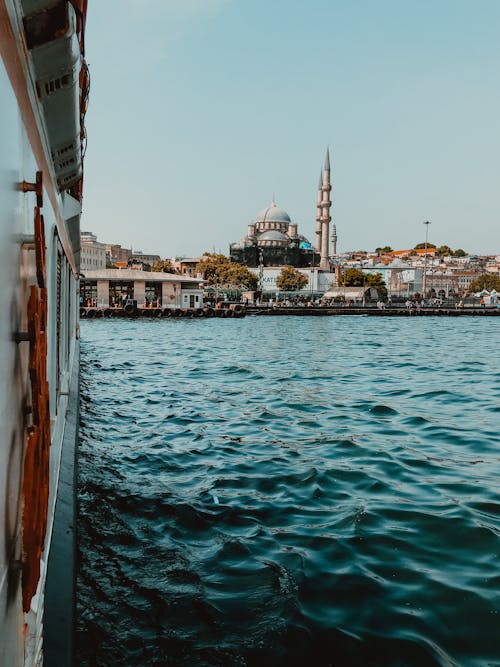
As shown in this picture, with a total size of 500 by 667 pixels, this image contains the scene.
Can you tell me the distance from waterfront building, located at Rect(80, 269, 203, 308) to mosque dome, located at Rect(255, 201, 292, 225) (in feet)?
204

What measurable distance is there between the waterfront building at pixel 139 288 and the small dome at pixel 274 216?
62.2 m

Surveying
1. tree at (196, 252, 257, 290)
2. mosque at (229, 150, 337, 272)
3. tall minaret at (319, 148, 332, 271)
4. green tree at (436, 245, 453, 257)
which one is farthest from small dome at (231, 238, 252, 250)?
green tree at (436, 245, 453, 257)

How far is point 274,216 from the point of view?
125500mm

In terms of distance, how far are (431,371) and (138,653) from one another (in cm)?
1394

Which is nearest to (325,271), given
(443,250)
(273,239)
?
(273,239)

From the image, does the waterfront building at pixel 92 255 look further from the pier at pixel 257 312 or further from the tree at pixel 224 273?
the pier at pixel 257 312

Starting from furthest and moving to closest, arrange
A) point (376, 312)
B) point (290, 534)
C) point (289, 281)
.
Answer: point (289, 281)
point (376, 312)
point (290, 534)

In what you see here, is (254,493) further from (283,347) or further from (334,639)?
(283,347)

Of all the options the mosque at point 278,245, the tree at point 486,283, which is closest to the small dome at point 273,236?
the mosque at point 278,245

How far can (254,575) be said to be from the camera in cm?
406

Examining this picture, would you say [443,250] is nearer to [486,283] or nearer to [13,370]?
[486,283]

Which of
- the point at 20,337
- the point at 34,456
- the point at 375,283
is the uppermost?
A: the point at 375,283

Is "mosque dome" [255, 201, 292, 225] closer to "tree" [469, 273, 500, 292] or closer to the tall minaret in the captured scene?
the tall minaret

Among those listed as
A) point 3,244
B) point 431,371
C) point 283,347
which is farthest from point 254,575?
point 283,347
